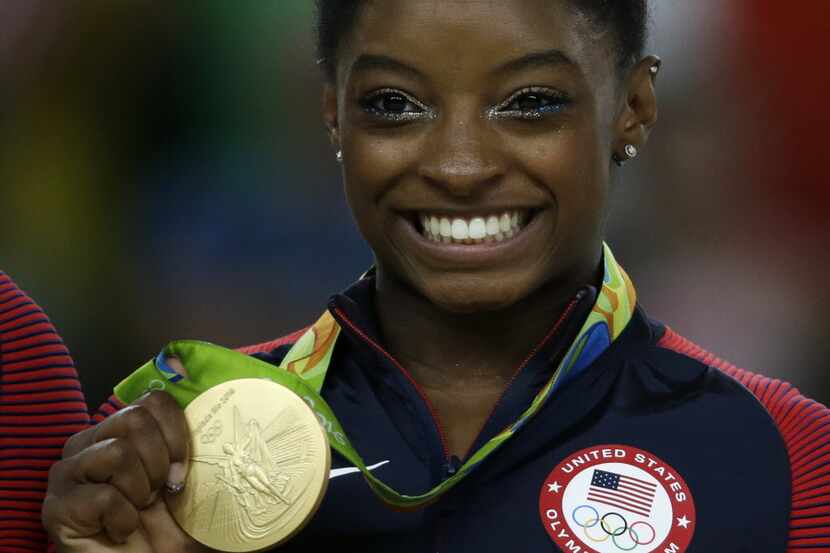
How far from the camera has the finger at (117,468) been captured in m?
1.95

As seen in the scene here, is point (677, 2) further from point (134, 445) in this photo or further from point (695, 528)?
point (134, 445)

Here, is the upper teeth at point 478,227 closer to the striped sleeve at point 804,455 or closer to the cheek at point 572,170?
the cheek at point 572,170

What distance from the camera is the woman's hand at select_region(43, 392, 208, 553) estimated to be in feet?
6.44

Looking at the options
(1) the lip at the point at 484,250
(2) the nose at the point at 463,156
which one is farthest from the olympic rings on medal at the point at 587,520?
(2) the nose at the point at 463,156

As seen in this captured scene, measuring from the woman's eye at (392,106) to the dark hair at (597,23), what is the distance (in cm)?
12

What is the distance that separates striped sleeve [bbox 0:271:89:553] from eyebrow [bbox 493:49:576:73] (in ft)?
2.54

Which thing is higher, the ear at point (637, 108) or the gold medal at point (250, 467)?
the ear at point (637, 108)

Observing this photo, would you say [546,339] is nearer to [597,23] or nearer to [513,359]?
[513,359]

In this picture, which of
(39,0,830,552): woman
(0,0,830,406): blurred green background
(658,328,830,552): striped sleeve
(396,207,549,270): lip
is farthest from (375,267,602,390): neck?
(0,0,830,406): blurred green background

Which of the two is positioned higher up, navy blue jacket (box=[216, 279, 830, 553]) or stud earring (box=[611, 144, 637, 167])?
stud earring (box=[611, 144, 637, 167])

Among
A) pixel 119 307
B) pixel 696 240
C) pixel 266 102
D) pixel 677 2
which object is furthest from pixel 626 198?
pixel 119 307

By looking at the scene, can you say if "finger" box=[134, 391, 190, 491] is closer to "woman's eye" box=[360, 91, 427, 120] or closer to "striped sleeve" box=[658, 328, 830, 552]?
"woman's eye" box=[360, 91, 427, 120]

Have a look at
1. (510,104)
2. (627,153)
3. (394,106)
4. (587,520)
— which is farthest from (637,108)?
(587,520)

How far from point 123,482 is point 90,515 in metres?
0.06
